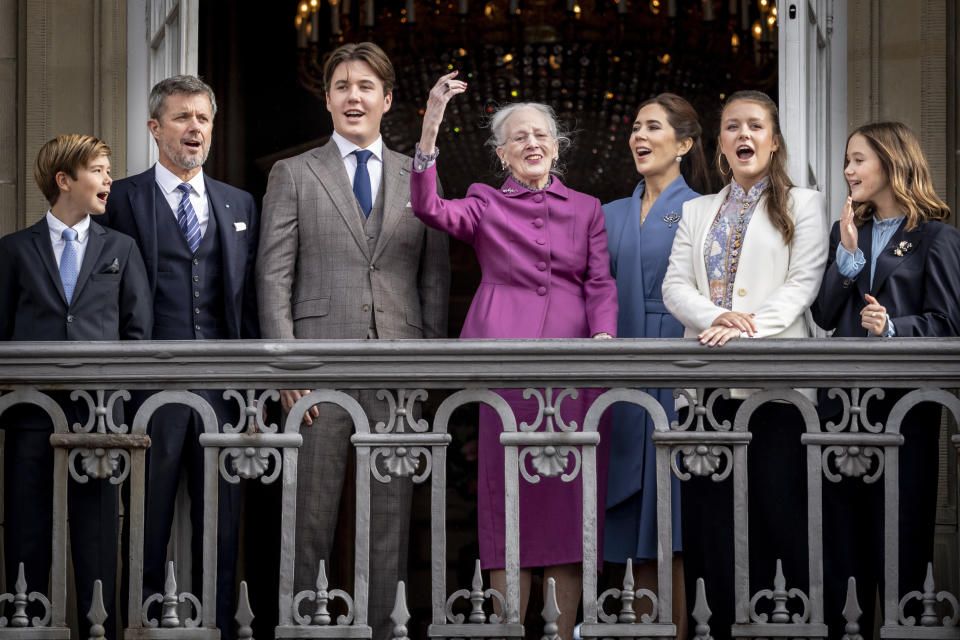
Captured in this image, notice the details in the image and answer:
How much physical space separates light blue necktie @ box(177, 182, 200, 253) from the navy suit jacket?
23 centimetres

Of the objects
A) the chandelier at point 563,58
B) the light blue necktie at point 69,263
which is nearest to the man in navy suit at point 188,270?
the light blue necktie at point 69,263

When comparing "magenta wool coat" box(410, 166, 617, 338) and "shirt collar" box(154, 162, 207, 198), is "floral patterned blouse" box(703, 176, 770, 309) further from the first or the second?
"shirt collar" box(154, 162, 207, 198)

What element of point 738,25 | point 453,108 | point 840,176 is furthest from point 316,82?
point 840,176

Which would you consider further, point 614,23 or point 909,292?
point 614,23

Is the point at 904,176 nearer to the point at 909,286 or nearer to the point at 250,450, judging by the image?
the point at 909,286

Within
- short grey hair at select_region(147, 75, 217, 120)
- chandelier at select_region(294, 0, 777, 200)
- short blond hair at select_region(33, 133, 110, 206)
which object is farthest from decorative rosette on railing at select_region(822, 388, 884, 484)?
chandelier at select_region(294, 0, 777, 200)

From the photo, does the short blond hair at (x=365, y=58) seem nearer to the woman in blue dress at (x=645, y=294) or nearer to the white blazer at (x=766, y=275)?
the woman in blue dress at (x=645, y=294)

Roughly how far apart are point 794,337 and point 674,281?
0.56m

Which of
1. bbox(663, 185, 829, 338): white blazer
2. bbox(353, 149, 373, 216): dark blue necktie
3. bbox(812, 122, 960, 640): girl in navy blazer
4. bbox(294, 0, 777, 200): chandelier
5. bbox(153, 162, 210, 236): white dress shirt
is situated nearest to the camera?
bbox(812, 122, 960, 640): girl in navy blazer

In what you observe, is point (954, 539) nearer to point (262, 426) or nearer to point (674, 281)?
point (674, 281)

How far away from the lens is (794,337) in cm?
554

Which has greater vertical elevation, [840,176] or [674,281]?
[840,176]

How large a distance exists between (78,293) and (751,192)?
250 cm

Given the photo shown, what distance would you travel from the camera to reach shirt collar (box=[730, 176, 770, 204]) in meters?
5.96
